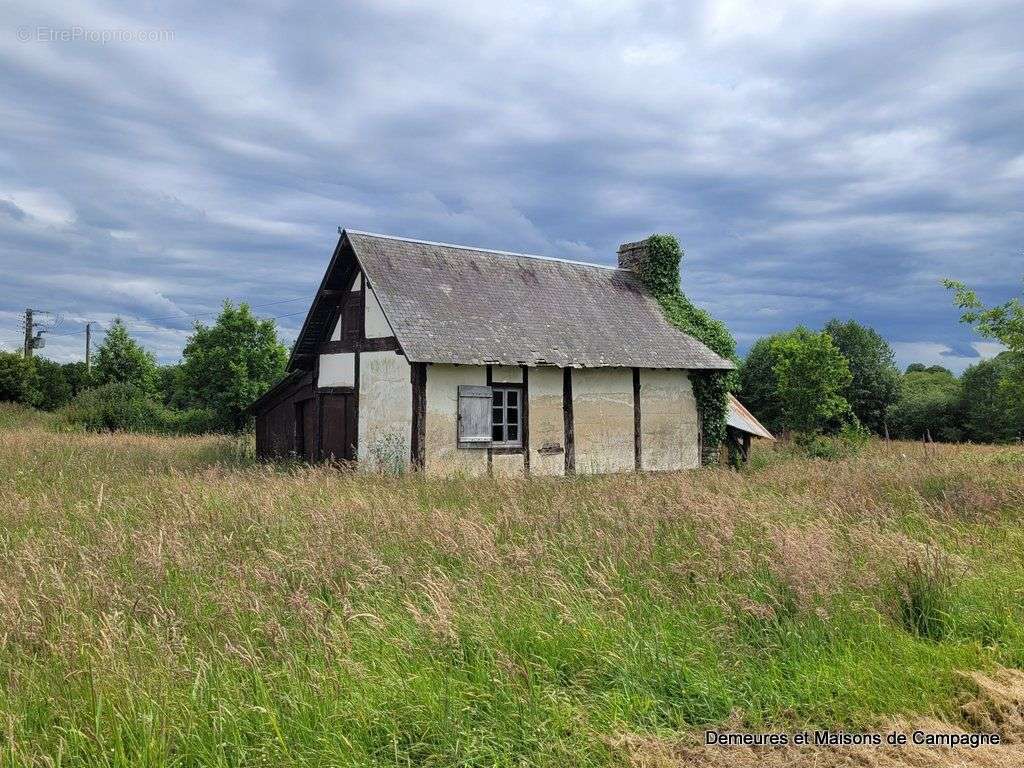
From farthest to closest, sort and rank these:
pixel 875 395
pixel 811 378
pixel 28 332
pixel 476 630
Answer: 1. pixel 28 332
2. pixel 875 395
3. pixel 811 378
4. pixel 476 630

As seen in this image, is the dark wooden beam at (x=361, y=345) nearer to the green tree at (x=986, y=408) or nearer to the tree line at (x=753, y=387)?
the tree line at (x=753, y=387)

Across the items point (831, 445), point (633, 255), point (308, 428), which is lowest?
point (831, 445)

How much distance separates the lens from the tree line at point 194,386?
104 feet

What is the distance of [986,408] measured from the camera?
36.6 m

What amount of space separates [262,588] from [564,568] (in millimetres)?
2477

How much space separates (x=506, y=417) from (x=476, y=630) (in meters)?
12.9

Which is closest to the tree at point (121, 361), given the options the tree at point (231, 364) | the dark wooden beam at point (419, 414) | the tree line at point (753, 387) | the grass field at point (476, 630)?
the tree line at point (753, 387)

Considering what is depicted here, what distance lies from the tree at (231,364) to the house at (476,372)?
46.1 feet

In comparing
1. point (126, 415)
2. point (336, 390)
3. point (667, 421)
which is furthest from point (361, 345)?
point (126, 415)

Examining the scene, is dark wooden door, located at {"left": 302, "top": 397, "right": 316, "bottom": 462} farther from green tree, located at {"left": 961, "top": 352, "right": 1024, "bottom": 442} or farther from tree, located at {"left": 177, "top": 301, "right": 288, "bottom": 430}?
green tree, located at {"left": 961, "top": 352, "right": 1024, "bottom": 442}

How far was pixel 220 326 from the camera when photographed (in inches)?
Answer: 1371

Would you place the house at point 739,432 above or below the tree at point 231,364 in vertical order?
below

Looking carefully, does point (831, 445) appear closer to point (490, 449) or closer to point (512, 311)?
point (512, 311)

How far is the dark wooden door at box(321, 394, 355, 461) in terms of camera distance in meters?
18.1
